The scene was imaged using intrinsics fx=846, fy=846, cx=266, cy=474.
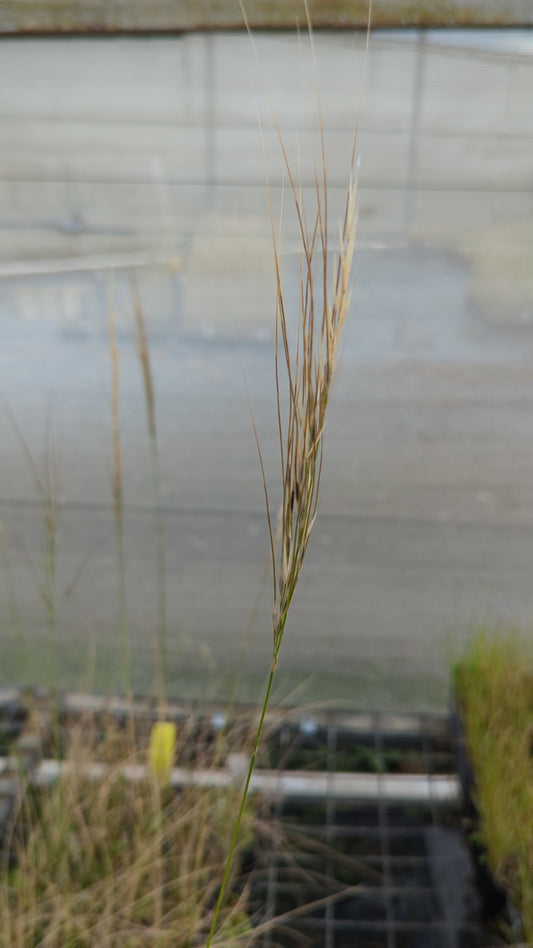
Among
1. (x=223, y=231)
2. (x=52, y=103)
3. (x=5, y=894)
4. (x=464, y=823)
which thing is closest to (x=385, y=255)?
(x=223, y=231)

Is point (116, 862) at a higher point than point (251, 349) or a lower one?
lower

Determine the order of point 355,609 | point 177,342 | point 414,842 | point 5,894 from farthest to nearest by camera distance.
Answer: point 355,609 → point 177,342 → point 414,842 → point 5,894

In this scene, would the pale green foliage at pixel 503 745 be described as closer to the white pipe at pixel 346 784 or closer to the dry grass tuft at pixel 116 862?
the white pipe at pixel 346 784

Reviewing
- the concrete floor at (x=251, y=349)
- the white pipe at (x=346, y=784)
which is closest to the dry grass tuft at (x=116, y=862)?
the white pipe at (x=346, y=784)

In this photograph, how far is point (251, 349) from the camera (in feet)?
5.03

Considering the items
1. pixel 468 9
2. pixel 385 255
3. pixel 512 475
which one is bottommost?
pixel 512 475

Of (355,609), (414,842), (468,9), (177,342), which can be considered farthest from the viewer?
(355,609)

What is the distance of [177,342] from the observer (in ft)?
5.03

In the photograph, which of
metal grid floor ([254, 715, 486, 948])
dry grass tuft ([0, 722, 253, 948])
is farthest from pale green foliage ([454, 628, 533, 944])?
dry grass tuft ([0, 722, 253, 948])

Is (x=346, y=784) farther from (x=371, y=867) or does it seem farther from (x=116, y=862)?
(x=116, y=862)

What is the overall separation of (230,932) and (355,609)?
707 millimetres

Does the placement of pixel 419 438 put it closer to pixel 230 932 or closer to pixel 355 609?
pixel 355 609

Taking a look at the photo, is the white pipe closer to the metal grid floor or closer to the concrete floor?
the metal grid floor

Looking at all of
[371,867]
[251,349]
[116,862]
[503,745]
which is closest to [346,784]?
[371,867]
